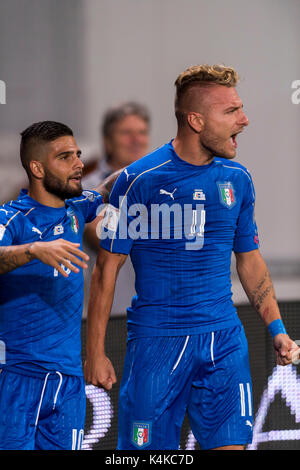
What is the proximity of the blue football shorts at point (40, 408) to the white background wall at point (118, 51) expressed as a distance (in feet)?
14.6

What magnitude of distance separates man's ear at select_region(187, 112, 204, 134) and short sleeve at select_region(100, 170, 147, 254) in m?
0.31

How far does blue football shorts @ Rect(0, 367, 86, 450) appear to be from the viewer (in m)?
2.83

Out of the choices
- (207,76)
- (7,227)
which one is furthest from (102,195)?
(207,76)

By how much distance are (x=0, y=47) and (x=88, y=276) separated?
3865 millimetres

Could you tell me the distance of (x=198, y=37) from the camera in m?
7.81

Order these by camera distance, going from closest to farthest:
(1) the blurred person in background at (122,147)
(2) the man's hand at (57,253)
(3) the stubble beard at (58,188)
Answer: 1. (2) the man's hand at (57,253)
2. (3) the stubble beard at (58,188)
3. (1) the blurred person in background at (122,147)

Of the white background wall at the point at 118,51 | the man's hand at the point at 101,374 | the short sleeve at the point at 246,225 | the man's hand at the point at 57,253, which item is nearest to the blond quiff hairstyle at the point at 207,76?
the short sleeve at the point at 246,225

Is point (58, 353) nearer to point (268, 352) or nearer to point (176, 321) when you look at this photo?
point (176, 321)

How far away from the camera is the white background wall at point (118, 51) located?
24.5ft

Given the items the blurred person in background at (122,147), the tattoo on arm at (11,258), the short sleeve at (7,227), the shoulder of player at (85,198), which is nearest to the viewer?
the tattoo on arm at (11,258)

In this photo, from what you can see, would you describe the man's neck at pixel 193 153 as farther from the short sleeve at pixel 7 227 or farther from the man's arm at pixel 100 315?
the short sleeve at pixel 7 227

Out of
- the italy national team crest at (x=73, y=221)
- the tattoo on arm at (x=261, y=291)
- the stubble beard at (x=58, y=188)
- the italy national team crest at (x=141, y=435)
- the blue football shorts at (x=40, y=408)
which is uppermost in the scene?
the stubble beard at (x=58, y=188)

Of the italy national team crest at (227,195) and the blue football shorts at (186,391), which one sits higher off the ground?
the italy national team crest at (227,195)

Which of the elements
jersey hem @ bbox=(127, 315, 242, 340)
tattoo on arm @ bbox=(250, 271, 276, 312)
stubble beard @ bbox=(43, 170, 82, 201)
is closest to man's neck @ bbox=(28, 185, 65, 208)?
stubble beard @ bbox=(43, 170, 82, 201)
